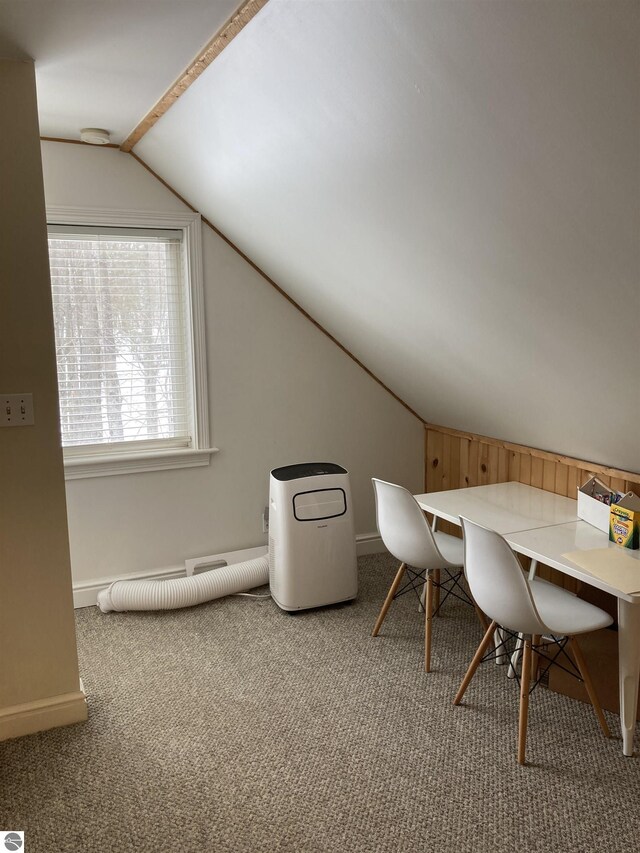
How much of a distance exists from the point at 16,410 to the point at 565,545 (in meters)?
2.03

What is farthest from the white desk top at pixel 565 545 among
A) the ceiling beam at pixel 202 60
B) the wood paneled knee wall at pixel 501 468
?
the ceiling beam at pixel 202 60

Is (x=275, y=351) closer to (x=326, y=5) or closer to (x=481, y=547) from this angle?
(x=481, y=547)

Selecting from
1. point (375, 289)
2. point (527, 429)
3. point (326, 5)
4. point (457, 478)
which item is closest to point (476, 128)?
point (326, 5)

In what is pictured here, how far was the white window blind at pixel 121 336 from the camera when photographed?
3.49 m

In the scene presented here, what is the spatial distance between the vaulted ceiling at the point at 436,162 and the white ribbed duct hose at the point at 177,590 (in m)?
1.49

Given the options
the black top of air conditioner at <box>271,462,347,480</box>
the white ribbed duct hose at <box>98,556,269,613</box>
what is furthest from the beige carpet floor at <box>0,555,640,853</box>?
the black top of air conditioner at <box>271,462,347,480</box>

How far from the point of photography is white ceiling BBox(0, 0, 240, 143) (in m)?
1.89

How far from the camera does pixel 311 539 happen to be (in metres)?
3.43

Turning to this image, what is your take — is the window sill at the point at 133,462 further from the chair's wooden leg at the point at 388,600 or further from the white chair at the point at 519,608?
the white chair at the point at 519,608

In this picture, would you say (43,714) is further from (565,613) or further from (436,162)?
(436,162)

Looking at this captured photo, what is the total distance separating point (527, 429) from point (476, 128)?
1.86m

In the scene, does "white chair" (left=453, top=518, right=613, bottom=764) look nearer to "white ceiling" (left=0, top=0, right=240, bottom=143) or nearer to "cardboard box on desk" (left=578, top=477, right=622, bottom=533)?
"cardboard box on desk" (left=578, top=477, right=622, bottom=533)

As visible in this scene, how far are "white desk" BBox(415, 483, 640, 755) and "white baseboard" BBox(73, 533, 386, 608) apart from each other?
3.62 ft

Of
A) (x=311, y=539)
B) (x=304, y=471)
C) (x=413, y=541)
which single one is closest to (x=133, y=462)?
(x=304, y=471)
